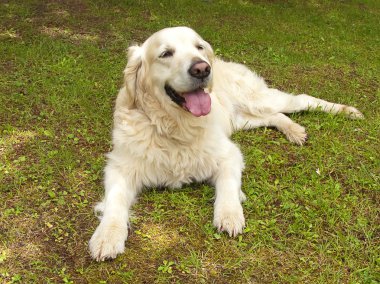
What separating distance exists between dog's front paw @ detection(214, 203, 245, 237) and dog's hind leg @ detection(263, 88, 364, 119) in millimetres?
2002

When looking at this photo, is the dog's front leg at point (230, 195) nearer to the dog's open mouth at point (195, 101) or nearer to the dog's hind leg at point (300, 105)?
the dog's open mouth at point (195, 101)

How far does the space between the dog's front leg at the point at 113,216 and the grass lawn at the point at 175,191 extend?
0.07m

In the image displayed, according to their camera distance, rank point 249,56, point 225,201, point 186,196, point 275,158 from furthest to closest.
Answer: point 249,56, point 275,158, point 186,196, point 225,201

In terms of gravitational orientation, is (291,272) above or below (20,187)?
above

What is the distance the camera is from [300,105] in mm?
4859

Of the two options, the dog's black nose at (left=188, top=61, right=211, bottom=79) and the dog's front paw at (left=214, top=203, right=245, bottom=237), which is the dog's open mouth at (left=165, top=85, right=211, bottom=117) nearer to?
the dog's black nose at (left=188, top=61, right=211, bottom=79)

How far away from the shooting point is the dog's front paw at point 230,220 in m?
2.98

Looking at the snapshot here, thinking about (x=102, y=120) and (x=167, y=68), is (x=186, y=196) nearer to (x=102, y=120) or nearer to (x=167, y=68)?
(x=167, y=68)

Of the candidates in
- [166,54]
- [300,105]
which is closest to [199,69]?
[166,54]

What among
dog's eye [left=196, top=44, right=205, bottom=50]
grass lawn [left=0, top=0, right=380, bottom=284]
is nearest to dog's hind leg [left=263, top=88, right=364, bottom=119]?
grass lawn [left=0, top=0, right=380, bottom=284]

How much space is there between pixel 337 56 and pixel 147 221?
5168mm

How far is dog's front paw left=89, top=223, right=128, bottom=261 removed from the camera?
276 cm

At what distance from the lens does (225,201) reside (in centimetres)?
317

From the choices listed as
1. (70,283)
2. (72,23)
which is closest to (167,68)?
(70,283)
